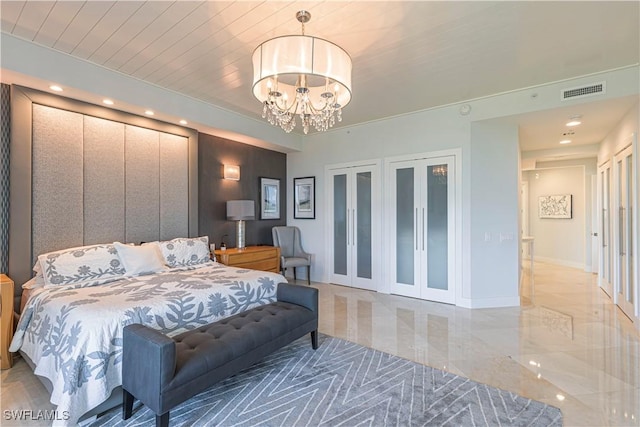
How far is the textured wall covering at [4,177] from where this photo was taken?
9.53 ft

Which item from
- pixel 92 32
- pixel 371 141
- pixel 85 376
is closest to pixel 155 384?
pixel 85 376

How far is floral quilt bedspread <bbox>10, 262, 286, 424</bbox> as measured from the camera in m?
1.88

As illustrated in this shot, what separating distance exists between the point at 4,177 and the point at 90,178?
703 mm

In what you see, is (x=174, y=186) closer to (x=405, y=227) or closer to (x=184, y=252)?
(x=184, y=252)

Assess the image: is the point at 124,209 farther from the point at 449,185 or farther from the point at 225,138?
the point at 449,185

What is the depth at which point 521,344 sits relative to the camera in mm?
3133

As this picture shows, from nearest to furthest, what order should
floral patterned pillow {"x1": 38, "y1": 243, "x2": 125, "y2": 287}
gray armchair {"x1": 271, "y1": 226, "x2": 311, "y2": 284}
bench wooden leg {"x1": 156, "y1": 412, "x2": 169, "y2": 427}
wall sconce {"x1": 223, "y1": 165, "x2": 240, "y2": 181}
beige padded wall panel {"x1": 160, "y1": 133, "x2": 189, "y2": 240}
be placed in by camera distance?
1. bench wooden leg {"x1": 156, "y1": 412, "x2": 169, "y2": 427}
2. floral patterned pillow {"x1": 38, "y1": 243, "x2": 125, "y2": 287}
3. beige padded wall panel {"x1": 160, "y1": 133, "x2": 189, "y2": 240}
4. wall sconce {"x1": 223, "y1": 165, "x2": 240, "y2": 181}
5. gray armchair {"x1": 271, "y1": 226, "x2": 311, "y2": 284}

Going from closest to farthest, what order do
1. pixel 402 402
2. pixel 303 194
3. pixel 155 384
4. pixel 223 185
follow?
pixel 155 384 < pixel 402 402 < pixel 223 185 < pixel 303 194

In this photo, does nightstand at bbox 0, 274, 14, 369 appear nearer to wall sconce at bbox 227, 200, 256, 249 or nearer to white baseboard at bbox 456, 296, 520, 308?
wall sconce at bbox 227, 200, 256, 249

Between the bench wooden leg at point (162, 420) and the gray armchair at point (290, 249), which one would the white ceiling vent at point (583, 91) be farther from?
the bench wooden leg at point (162, 420)

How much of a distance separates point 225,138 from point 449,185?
3742 millimetres

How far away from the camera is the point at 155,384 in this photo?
1.75 m

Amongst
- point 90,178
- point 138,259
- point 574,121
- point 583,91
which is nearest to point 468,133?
point 583,91

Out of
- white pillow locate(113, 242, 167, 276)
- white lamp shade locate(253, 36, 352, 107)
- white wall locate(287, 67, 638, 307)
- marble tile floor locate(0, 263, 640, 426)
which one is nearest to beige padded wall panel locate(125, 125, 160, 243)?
white pillow locate(113, 242, 167, 276)
